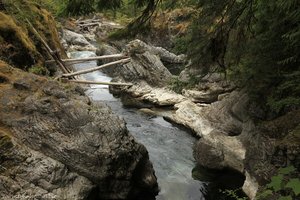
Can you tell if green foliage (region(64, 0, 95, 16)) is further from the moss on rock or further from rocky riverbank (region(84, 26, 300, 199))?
the moss on rock

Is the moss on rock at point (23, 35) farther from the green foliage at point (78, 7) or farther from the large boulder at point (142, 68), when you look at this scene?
the green foliage at point (78, 7)

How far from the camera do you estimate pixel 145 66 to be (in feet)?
60.2

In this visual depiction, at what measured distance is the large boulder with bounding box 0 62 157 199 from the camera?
6.96m

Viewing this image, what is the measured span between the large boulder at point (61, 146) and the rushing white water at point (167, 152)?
1254mm

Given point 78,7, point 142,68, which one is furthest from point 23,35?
point 142,68

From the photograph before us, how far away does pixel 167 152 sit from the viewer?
11.7 metres

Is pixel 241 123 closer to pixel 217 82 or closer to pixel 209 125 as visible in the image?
pixel 209 125

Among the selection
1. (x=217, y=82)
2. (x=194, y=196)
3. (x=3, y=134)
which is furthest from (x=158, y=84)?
(x=3, y=134)

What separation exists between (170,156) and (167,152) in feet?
1.00

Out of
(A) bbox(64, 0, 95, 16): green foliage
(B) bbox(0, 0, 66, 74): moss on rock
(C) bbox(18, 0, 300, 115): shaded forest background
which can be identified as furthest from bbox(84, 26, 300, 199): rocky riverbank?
(B) bbox(0, 0, 66, 74): moss on rock

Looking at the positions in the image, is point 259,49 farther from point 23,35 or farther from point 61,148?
point 23,35

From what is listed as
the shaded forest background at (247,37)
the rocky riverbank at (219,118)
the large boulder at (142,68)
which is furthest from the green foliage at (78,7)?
the large boulder at (142,68)

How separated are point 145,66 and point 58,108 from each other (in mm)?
10702

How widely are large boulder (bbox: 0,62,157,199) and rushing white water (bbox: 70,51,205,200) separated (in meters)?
1.25
